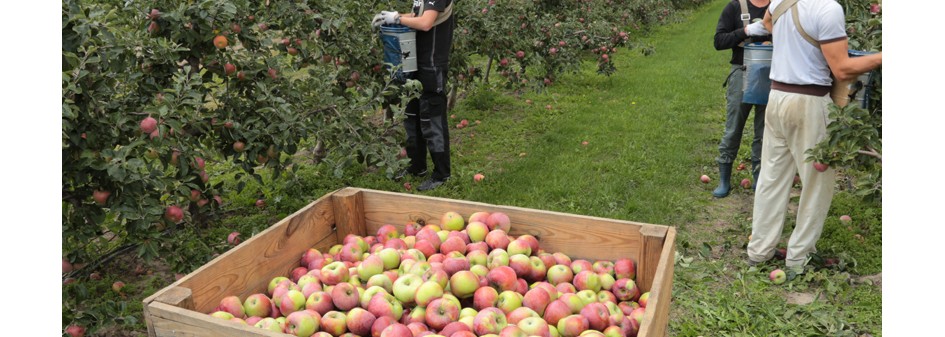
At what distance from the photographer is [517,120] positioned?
26.5ft

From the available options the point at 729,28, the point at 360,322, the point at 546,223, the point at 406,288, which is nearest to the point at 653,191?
the point at 729,28

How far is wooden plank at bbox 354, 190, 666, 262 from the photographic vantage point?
2543mm

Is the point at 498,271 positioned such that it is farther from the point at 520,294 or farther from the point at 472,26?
the point at 472,26

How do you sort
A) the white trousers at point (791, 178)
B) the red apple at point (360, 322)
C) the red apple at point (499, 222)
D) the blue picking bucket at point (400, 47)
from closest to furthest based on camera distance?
→ the red apple at point (360, 322), the red apple at point (499, 222), the white trousers at point (791, 178), the blue picking bucket at point (400, 47)

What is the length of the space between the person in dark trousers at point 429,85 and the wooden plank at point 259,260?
8.13ft

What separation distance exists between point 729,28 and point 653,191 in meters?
1.42

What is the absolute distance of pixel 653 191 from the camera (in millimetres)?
5543

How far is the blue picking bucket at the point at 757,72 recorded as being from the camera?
4.29 m

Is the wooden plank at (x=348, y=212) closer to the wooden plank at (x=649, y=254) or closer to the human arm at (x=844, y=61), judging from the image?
the wooden plank at (x=649, y=254)

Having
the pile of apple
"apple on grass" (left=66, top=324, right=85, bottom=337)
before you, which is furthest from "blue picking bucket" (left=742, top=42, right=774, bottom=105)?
"apple on grass" (left=66, top=324, right=85, bottom=337)

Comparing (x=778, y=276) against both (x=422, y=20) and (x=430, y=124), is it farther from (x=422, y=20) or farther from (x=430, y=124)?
(x=422, y=20)

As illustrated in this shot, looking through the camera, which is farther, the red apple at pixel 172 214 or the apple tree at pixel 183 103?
the red apple at pixel 172 214

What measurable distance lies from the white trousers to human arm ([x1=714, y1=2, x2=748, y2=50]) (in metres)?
1.07

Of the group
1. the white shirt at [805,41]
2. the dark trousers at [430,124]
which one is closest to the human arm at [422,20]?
the dark trousers at [430,124]
